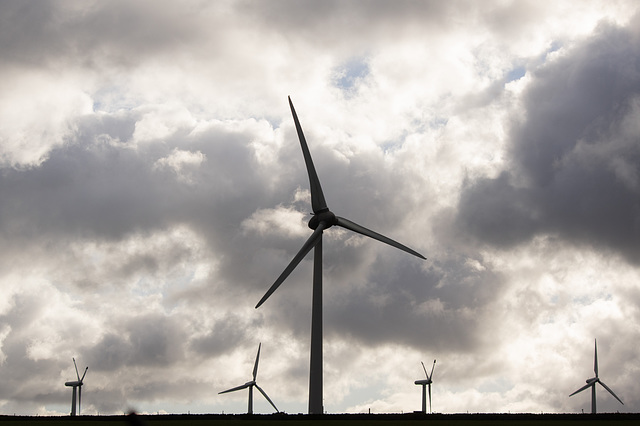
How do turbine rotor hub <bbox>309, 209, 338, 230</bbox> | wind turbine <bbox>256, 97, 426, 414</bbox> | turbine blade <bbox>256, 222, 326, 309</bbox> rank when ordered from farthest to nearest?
turbine rotor hub <bbox>309, 209, 338, 230</bbox>, turbine blade <bbox>256, 222, 326, 309</bbox>, wind turbine <bbox>256, 97, 426, 414</bbox>

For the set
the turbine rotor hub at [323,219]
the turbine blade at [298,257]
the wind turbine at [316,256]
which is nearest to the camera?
the wind turbine at [316,256]

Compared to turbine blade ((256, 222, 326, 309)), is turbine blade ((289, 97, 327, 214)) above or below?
above

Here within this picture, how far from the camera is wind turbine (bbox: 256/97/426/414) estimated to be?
101375 mm

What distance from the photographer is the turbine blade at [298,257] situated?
106 m

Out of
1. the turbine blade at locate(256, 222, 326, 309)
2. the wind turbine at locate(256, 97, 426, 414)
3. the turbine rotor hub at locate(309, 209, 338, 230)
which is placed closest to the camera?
the wind turbine at locate(256, 97, 426, 414)

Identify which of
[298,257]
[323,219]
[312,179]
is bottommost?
[298,257]

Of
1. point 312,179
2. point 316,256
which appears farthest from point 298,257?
point 312,179

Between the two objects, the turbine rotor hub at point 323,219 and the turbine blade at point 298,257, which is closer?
the turbine blade at point 298,257

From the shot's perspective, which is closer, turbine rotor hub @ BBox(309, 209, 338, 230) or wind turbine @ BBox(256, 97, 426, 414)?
wind turbine @ BBox(256, 97, 426, 414)

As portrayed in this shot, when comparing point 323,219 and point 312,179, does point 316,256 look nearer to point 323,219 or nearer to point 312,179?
point 323,219

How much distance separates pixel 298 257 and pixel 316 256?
392 cm

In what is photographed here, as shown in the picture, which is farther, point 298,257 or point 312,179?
point 312,179

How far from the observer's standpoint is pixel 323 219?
373 ft

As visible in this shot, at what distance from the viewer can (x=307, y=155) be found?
115 meters
